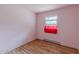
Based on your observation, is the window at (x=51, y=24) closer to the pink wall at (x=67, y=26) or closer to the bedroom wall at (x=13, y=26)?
the pink wall at (x=67, y=26)

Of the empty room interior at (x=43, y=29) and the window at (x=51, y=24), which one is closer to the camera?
the empty room interior at (x=43, y=29)

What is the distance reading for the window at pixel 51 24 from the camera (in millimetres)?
3622

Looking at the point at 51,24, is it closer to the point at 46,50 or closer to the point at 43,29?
the point at 43,29

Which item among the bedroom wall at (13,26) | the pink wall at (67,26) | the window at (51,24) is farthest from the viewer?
the window at (51,24)

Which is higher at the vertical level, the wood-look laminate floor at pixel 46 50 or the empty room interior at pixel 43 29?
the empty room interior at pixel 43 29

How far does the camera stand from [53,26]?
373cm

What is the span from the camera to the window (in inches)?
143

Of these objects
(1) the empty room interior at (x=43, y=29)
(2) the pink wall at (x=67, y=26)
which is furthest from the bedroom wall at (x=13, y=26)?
(2) the pink wall at (x=67, y=26)

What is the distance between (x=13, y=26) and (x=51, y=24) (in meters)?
1.77

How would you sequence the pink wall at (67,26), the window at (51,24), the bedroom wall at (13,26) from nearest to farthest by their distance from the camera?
the bedroom wall at (13,26), the pink wall at (67,26), the window at (51,24)

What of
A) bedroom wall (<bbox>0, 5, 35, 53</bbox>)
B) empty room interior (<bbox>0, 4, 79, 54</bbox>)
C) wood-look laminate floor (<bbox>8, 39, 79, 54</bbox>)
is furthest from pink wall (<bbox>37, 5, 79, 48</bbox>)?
bedroom wall (<bbox>0, 5, 35, 53</bbox>)

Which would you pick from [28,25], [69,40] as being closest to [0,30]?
[28,25]

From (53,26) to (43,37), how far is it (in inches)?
32.0

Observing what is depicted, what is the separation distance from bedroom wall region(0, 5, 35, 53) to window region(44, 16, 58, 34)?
0.86 meters
